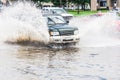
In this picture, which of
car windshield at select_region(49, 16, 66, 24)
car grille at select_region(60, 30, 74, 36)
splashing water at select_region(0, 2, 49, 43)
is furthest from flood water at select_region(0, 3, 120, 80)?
car grille at select_region(60, 30, 74, 36)

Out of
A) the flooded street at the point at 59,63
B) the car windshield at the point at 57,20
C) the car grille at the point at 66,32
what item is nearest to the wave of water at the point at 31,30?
the car windshield at the point at 57,20

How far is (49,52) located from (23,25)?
4285 mm

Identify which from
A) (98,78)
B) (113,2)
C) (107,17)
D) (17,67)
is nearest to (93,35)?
(107,17)

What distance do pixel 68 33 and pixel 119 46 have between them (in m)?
2.45

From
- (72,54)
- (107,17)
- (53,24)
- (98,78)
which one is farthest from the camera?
(107,17)

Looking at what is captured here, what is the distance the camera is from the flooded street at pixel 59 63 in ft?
44.1

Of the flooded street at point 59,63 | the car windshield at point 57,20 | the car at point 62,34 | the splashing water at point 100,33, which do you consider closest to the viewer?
the flooded street at point 59,63

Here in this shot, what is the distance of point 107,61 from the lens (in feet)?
54.4

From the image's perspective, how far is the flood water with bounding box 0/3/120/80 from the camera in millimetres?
13905

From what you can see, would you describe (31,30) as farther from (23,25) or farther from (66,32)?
(66,32)

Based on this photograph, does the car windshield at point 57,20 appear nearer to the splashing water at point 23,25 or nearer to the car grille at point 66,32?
the splashing water at point 23,25

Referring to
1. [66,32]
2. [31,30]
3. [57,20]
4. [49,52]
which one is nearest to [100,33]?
[57,20]

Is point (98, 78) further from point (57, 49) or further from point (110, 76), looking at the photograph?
point (57, 49)

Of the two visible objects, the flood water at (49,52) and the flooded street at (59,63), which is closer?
the flooded street at (59,63)
